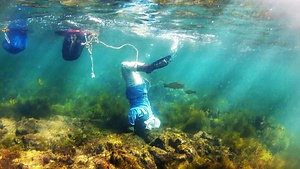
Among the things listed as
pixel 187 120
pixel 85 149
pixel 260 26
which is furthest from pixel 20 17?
pixel 260 26

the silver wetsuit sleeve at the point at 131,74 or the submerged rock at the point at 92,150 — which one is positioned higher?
the silver wetsuit sleeve at the point at 131,74

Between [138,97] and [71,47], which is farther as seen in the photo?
[71,47]

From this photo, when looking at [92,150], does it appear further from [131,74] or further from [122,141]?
[131,74]

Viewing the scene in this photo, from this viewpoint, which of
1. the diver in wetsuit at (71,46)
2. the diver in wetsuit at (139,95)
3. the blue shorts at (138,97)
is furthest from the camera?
the diver in wetsuit at (71,46)

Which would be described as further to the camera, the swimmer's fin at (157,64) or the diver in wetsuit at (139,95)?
the diver in wetsuit at (139,95)

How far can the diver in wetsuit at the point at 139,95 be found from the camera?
8602mm

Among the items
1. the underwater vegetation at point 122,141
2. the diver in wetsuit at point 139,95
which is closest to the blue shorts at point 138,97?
the diver in wetsuit at point 139,95

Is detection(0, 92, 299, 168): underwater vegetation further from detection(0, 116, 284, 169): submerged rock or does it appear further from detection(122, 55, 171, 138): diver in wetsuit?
detection(122, 55, 171, 138): diver in wetsuit

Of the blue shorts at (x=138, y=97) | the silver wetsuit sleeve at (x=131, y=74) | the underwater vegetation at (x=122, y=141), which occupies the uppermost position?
the silver wetsuit sleeve at (x=131, y=74)

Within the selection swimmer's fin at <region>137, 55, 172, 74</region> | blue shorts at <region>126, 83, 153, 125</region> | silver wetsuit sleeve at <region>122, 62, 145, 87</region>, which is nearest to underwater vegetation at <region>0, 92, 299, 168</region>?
blue shorts at <region>126, 83, 153, 125</region>

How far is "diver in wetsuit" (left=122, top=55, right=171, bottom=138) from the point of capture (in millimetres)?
8602

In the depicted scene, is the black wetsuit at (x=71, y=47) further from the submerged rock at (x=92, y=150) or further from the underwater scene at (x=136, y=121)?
the submerged rock at (x=92, y=150)

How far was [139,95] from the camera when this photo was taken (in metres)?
9.27

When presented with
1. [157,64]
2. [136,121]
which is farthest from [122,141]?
[157,64]
